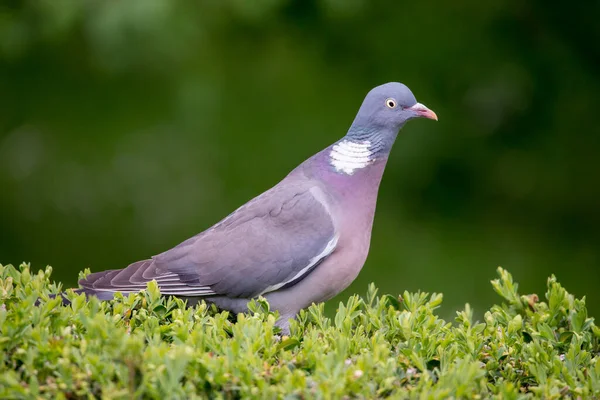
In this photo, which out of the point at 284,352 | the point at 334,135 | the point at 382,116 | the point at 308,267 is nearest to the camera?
the point at 284,352

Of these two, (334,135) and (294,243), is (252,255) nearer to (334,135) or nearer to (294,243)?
(294,243)

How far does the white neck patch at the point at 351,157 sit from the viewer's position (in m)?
4.14

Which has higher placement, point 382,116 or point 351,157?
point 382,116

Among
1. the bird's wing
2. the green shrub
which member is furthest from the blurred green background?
the green shrub

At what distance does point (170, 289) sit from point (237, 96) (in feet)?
11.3

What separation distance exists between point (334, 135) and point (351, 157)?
282 cm

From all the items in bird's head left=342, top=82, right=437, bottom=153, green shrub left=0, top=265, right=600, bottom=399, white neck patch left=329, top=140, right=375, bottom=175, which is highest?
bird's head left=342, top=82, right=437, bottom=153

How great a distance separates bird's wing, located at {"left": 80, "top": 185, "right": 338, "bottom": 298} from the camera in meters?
3.90

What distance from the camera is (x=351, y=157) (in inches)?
164

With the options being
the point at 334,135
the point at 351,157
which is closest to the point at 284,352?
the point at 351,157

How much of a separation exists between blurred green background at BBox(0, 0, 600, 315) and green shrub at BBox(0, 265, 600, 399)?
3.37m

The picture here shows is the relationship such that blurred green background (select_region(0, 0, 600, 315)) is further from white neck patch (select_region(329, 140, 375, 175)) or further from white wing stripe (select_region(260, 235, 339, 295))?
white wing stripe (select_region(260, 235, 339, 295))

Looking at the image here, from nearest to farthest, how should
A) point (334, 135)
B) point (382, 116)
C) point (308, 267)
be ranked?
point (308, 267) → point (382, 116) → point (334, 135)

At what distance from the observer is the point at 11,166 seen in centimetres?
724
